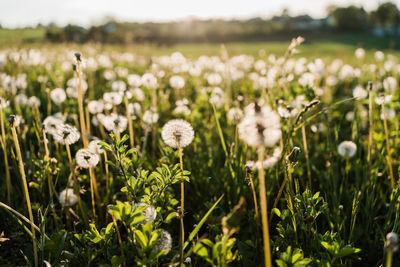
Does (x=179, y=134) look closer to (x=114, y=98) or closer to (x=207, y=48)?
(x=114, y=98)

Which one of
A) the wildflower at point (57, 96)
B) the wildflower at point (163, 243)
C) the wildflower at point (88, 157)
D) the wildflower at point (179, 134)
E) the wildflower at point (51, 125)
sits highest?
the wildflower at point (57, 96)

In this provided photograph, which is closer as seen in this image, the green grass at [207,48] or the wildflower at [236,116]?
the wildflower at [236,116]

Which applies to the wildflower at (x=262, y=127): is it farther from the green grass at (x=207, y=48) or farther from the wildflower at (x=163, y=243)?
the green grass at (x=207, y=48)

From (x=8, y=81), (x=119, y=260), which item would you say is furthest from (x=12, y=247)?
(x=8, y=81)

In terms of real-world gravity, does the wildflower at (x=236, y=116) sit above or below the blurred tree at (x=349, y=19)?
below

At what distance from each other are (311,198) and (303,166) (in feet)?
2.79

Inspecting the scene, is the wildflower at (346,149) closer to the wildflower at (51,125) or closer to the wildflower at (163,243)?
the wildflower at (163,243)

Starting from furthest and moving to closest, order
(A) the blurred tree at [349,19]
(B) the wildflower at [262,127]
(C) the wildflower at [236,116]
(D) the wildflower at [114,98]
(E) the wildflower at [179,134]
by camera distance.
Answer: (A) the blurred tree at [349,19]
(D) the wildflower at [114,98]
(C) the wildflower at [236,116]
(E) the wildflower at [179,134]
(B) the wildflower at [262,127]

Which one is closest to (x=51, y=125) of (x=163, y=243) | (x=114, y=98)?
(x=114, y=98)

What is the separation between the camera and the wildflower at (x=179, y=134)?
1.34m

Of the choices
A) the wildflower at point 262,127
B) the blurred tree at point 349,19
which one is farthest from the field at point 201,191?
the blurred tree at point 349,19

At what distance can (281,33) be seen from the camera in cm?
4669

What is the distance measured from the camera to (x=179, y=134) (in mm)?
1335

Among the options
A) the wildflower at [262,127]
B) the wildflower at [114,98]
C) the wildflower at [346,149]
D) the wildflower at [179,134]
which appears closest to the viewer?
the wildflower at [262,127]
